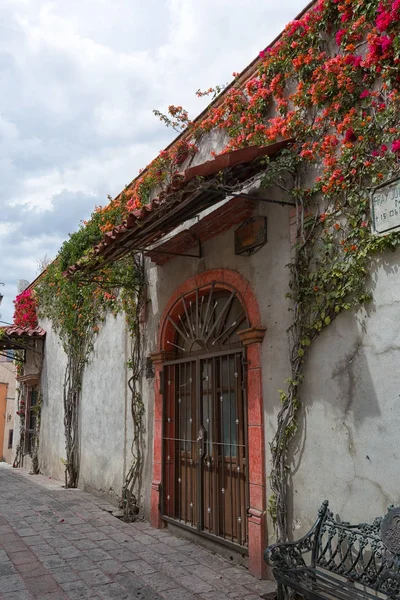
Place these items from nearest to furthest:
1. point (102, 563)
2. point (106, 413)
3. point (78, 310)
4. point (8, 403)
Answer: point (102, 563)
point (106, 413)
point (78, 310)
point (8, 403)

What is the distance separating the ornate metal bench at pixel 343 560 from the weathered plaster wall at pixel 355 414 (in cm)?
18

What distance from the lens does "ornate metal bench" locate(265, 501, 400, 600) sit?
325 cm

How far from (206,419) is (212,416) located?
0.57ft

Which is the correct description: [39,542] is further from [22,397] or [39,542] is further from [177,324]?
[22,397]

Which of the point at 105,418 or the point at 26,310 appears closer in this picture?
the point at 105,418

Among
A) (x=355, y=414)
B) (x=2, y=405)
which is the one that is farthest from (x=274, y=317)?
(x=2, y=405)

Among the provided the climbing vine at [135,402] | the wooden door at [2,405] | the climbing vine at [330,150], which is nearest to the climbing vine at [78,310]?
the climbing vine at [135,402]

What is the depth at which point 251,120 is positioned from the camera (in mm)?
5504

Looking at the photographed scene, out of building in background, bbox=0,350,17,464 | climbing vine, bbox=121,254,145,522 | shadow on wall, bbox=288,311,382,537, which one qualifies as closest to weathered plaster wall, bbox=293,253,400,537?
shadow on wall, bbox=288,311,382,537

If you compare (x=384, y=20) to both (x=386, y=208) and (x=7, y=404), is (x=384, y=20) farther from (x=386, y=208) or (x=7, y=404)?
(x=7, y=404)

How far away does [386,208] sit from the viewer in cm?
383

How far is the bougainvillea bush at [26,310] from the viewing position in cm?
1338

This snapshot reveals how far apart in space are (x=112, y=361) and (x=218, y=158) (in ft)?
15.7

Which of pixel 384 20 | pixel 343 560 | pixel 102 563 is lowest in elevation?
pixel 102 563
